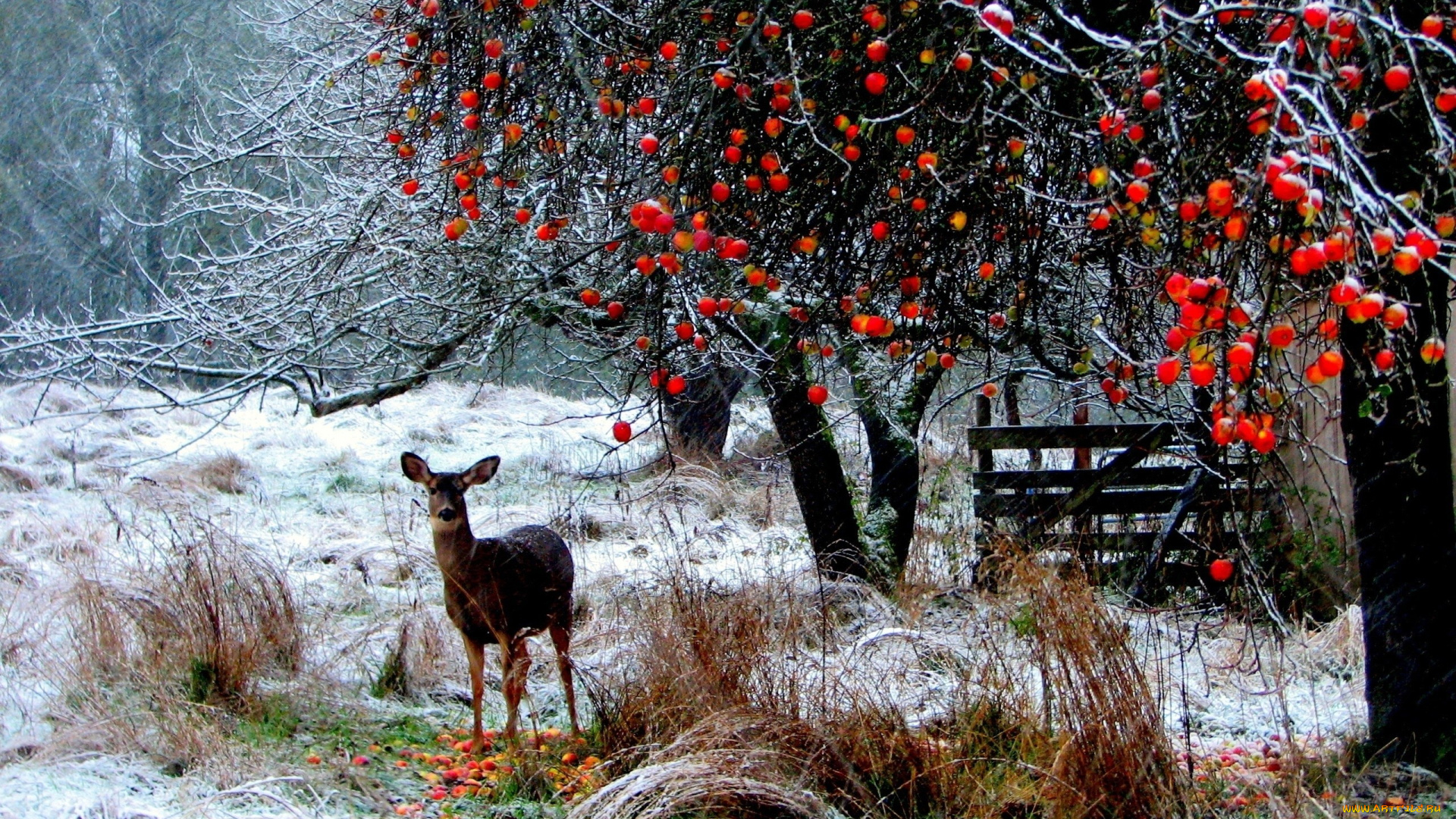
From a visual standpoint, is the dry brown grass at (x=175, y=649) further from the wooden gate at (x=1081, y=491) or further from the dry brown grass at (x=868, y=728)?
the wooden gate at (x=1081, y=491)

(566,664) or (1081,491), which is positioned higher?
(1081,491)

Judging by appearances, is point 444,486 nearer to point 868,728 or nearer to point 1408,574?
point 868,728

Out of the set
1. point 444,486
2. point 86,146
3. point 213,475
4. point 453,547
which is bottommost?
point 453,547

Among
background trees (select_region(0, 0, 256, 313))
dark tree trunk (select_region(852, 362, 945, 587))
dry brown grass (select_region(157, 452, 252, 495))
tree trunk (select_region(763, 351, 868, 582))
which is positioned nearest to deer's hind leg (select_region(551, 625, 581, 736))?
tree trunk (select_region(763, 351, 868, 582))

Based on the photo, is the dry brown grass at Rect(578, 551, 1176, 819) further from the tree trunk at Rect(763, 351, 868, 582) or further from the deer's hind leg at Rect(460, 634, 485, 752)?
the tree trunk at Rect(763, 351, 868, 582)

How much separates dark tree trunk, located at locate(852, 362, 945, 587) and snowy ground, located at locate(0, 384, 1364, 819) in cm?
57

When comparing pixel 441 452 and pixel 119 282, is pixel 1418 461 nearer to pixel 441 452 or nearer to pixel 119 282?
pixel 441 452

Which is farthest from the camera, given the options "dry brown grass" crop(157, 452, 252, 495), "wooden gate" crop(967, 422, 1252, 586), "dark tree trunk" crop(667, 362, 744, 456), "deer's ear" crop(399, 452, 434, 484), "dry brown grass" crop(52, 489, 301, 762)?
"dark tree trunk" crop(667, 362, 744, 456)

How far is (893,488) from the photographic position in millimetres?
7957

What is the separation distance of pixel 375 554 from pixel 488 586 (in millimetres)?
Result: 4039

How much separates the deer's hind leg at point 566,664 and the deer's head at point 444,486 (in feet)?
2.08

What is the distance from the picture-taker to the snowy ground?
3.96 m

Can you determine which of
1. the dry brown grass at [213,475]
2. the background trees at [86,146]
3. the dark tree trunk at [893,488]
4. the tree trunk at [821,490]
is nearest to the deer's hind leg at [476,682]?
the tree trunk at [821,490]

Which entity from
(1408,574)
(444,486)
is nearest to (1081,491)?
(1408,574)
